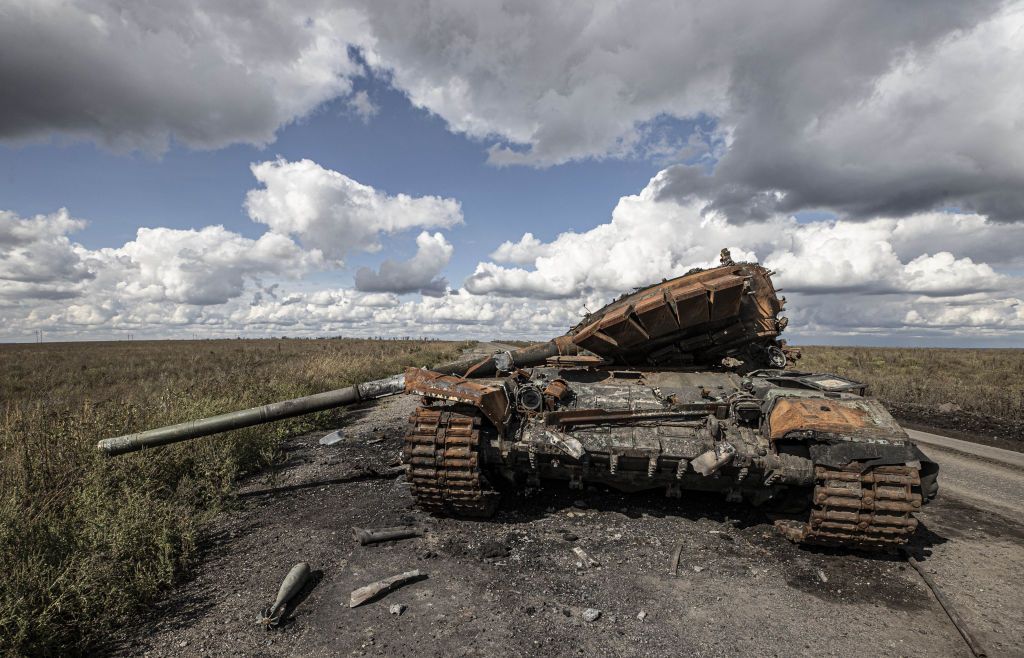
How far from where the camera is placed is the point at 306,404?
7340 millimetres

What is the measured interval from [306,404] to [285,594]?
3.36m

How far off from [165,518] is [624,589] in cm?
509

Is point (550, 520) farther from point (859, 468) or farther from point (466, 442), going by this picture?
point (859, 468)

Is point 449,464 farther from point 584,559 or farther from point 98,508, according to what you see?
point 98,508

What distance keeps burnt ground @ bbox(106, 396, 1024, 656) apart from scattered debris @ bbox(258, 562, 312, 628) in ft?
0.28

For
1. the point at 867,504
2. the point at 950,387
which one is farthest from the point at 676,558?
the point at 950,387

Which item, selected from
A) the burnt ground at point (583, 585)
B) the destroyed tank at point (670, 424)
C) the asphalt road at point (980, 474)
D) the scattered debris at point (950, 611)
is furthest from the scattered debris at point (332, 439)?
the asphalt road at point (980, 474)

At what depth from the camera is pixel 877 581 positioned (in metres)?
5.04

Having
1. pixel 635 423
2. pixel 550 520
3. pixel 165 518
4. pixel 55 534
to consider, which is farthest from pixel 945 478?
pixel 55 534

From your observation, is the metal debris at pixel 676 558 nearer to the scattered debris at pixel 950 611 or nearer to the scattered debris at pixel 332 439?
the scattered debris at pixel 950 611

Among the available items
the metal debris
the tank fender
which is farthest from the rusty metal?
the tank fender

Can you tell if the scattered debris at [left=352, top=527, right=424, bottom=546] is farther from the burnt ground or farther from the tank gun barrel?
the tank gun barrel

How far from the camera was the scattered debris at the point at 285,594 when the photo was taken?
13.6 ft

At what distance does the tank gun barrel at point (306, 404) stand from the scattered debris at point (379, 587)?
2.64m
